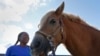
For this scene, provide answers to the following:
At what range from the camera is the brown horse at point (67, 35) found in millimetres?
5584

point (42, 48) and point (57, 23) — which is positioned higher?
point (57, 23)

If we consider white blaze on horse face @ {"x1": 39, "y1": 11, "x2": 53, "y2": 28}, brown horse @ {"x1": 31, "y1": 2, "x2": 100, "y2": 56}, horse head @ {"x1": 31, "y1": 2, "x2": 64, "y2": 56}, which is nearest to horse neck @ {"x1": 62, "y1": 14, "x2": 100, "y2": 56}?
brown horse @ {"x1": 31, "y1": 2, "x2": 100, "y2": 56}

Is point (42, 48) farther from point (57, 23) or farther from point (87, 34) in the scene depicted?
point (87, 34)

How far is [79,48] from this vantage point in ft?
18.9

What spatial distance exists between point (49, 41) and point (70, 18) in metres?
0.78

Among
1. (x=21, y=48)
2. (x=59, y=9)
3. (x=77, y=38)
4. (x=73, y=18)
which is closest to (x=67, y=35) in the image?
(x=77, y=38)

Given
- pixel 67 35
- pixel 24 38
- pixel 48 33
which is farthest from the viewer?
pixel 24 38

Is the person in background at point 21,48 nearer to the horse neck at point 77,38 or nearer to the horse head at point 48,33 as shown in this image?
the horse head at point 48,33

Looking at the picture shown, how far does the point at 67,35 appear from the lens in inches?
229

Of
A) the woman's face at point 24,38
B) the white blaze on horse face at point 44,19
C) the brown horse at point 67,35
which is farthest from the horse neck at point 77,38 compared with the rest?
the woman's face at point 24,38

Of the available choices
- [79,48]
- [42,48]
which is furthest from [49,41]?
[79,48]

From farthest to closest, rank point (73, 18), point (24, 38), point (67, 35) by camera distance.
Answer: point (24, 38), point (73, 18), point (67, 35)

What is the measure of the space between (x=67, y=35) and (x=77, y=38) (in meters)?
0.23

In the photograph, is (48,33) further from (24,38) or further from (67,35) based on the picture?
(24,38)
